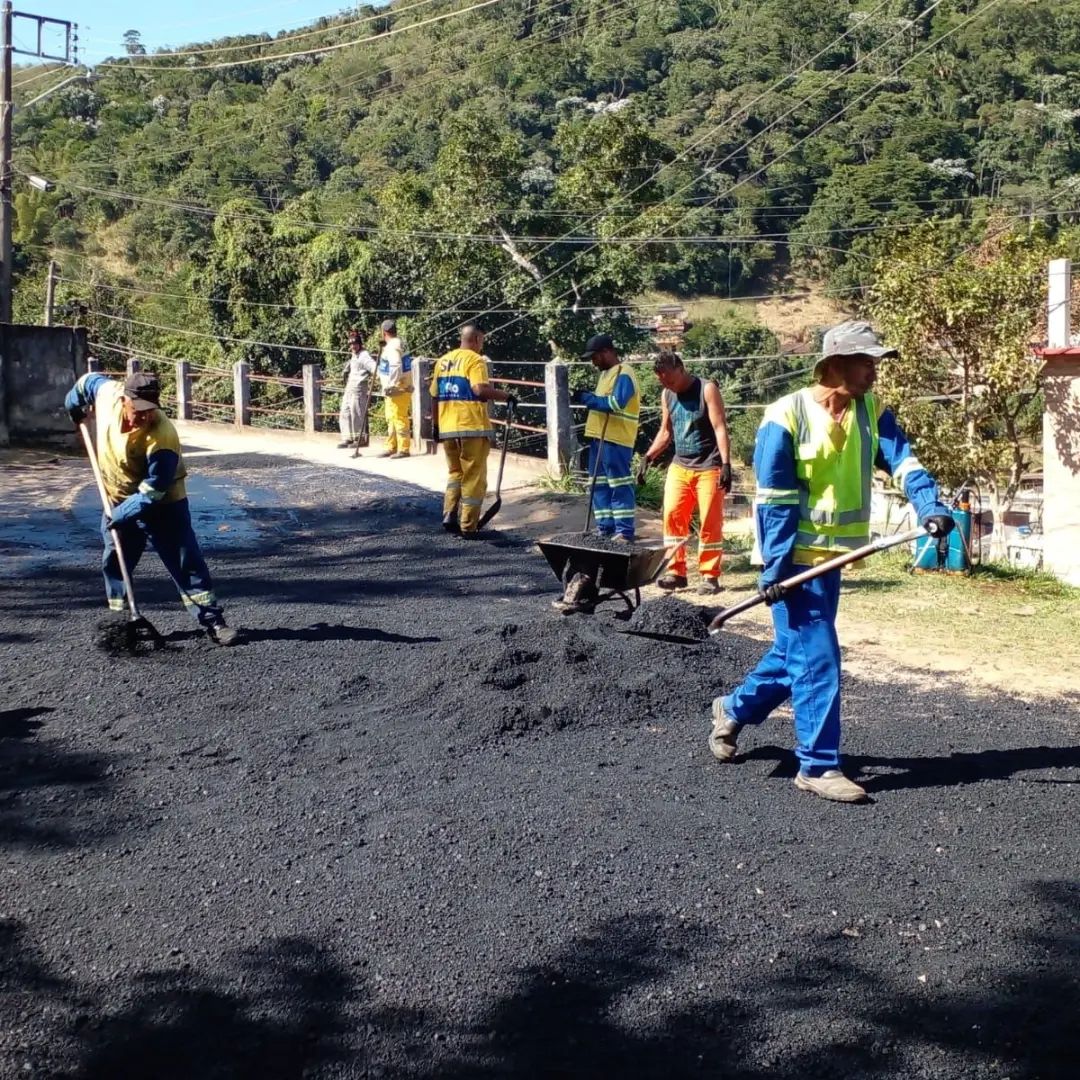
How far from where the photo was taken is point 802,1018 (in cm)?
→ 352

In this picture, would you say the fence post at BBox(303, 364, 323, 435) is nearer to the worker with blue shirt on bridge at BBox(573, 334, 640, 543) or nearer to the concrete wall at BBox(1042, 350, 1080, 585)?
the worker with blue shirt on bridge at BBox(573, 334, 640, 543)

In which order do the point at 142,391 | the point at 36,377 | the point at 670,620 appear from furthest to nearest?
the point at 36,377
the point at 670,620
the point at 142,391

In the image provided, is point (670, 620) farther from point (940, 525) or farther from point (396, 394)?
point (396, 394)

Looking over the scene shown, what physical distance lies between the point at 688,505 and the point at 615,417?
95 centimetres

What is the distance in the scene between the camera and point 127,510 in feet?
24.4

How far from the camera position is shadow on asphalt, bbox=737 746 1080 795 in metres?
5.27

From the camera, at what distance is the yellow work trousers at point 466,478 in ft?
35.7

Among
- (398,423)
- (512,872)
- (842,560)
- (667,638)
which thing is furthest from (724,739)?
(398,423)

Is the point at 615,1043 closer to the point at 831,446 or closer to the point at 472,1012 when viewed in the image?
the point at 472,1012

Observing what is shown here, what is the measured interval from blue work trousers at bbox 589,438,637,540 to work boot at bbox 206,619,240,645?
3.00 meters

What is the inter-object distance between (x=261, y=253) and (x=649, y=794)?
1488 inches

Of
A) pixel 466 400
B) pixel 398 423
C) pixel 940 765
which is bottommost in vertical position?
pixel 940 765

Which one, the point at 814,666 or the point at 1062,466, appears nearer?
the point at 814,666

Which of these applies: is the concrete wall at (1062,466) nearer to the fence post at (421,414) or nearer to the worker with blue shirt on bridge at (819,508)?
the worker with blue shirt on bridge at (819,508)
